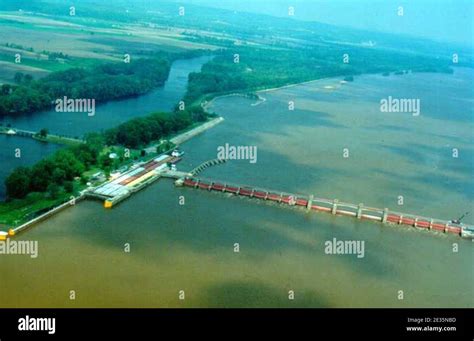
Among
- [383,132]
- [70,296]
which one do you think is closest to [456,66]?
[383,132]

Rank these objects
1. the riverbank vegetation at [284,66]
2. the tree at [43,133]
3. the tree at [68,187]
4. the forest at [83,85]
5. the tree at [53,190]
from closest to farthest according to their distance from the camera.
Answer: the tree at [53,190] < the tree at [68,187] < the tree at [43,133] < the forest at [83,85] < the riverbank vegetation at [284,66]

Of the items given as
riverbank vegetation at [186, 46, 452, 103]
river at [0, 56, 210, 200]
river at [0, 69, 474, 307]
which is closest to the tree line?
river at [0, 56, 210, 200]

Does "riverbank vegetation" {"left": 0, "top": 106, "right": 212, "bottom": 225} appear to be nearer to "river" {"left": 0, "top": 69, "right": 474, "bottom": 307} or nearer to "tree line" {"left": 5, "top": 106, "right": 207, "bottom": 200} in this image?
"tree line" {"left": 5, "top": 106, "right": 207, "bottom": 200}

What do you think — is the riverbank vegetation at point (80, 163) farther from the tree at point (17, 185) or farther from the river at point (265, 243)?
the river at point (265, 243)

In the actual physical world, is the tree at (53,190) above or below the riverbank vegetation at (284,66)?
below

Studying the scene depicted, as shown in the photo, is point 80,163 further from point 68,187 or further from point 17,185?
point 17,185

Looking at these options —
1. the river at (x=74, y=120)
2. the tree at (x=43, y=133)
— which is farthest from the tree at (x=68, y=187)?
the tree at (x=43, y=133)

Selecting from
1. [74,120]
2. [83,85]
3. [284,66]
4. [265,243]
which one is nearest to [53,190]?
[265,243]

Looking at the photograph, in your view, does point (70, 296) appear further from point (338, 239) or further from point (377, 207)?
point (377, 207)
